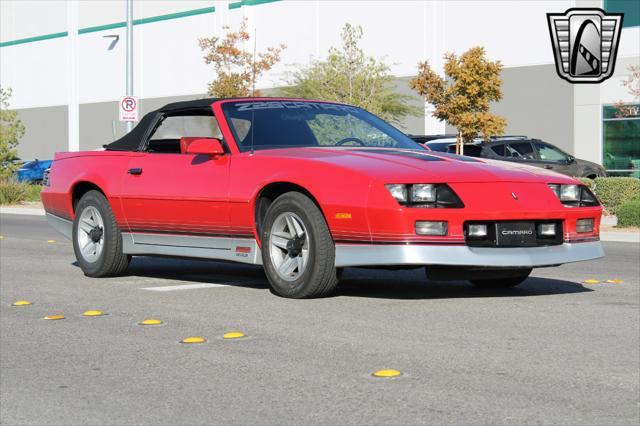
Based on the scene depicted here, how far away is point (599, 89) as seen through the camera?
122ft

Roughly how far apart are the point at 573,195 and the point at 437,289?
1.43m

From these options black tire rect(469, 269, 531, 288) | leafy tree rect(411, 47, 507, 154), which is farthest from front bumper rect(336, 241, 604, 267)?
leafy tree rect(411, 47, 507, 154)

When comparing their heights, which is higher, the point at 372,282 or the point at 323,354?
the point at 372,282

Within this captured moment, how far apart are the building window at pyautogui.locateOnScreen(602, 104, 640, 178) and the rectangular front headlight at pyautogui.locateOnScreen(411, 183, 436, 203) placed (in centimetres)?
2926

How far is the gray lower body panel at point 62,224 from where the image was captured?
11.2 meters

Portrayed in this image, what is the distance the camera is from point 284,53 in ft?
158

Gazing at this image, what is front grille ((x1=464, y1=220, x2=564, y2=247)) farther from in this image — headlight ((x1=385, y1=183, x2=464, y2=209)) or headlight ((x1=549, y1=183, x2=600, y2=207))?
headlight ((x1=549, y1=183, x2=600, y2=207))

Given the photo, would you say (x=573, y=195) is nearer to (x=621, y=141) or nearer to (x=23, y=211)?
(x=23, y=211)

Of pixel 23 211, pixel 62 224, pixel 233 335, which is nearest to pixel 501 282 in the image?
pixel 233 335

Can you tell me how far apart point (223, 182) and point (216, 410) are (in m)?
4.23

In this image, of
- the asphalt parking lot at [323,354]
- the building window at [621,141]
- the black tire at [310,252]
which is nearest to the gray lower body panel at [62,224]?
the asphalt parking lot at [323,354]

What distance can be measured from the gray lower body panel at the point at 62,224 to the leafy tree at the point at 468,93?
17.3 meters

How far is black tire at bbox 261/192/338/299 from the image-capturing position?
8648 millimetres

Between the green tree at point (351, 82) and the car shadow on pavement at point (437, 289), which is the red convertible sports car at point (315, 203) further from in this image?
the green tree at point (351, 82)
